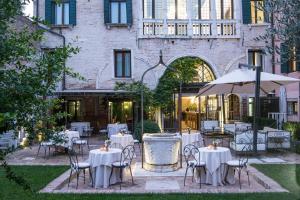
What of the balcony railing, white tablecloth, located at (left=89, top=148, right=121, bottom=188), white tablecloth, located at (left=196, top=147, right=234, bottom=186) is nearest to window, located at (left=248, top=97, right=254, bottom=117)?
the balcony railing

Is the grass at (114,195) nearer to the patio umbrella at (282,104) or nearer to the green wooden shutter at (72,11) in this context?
the patio umbrella at (282,104)

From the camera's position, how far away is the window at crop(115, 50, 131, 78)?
21.1 metres

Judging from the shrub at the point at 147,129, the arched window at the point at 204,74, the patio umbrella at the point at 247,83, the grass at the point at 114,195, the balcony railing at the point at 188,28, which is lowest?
the grass at the point at 114,195

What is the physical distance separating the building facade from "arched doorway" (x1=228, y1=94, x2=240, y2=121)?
0.05 m

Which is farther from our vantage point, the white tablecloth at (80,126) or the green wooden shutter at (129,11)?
the green wooden shutter at (129,11)

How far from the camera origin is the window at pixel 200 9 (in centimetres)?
2116

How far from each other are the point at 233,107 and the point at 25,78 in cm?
1847

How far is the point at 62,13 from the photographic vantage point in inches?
835

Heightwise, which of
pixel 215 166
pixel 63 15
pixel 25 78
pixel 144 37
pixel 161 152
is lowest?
pixel 215 166

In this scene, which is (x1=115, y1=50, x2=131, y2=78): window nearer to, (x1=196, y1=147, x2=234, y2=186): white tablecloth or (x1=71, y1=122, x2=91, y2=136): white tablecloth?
(x1=71, y1=122, x2=91, y2=136): white tablecloth

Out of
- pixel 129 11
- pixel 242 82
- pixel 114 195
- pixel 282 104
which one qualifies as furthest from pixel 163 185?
pixel 129 11

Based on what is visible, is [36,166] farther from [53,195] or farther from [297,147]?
[297,147]

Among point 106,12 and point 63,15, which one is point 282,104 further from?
point 63,15

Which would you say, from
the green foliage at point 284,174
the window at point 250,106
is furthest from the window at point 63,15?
the green foliage at point 284,174
